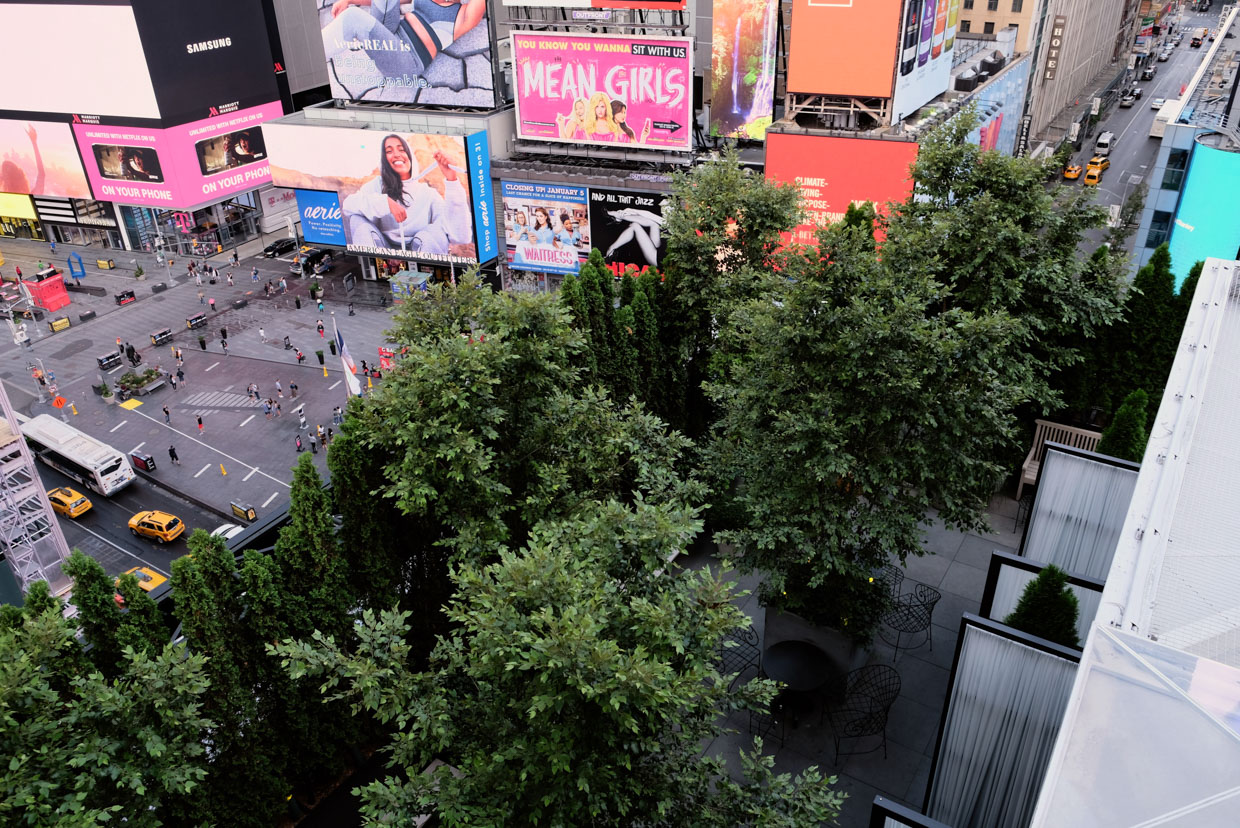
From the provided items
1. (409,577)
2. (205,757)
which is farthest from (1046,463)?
(205,757)

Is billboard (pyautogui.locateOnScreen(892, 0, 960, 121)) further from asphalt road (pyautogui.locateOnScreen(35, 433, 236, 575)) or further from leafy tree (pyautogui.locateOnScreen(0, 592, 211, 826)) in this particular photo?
leafy tree (pyautogui.locateOnScreen(0, 592, 211, 826))

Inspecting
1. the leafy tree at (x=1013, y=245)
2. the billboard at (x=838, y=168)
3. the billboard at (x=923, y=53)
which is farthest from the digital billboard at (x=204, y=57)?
the leafy tree at (x=1013, y=245)

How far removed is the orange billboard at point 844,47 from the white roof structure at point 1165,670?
112 feet

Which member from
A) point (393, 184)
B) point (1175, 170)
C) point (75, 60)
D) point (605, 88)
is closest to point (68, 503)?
point (393, 184)

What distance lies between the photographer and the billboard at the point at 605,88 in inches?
2063

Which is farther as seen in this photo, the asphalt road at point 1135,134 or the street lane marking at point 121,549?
the asphalt road at point 1135,134

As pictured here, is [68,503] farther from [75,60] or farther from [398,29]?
[75,60]

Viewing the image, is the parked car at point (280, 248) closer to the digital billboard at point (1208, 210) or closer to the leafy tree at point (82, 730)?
the leafy tree at point (82, 730)

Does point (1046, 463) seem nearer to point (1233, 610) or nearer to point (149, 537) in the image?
point (1233, 610)

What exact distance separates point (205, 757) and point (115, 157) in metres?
66.9

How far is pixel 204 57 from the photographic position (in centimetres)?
6856

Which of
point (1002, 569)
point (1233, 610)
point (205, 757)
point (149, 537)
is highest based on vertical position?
point (1233, 610)

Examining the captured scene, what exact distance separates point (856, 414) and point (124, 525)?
3670 centimetres

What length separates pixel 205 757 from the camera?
56.4 feet
